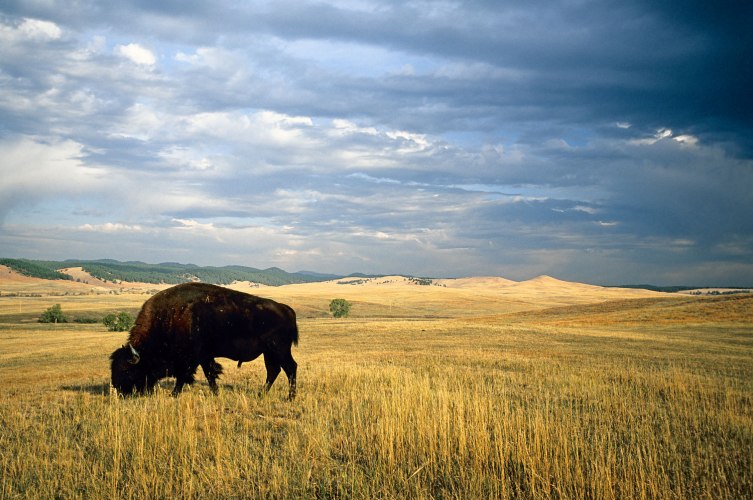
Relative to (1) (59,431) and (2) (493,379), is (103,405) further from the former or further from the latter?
(2) (493,379)

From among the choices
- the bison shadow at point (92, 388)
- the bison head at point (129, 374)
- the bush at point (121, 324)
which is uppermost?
the bison head at point (129, 374)

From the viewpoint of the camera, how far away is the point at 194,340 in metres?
11.2

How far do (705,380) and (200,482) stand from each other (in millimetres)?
14668

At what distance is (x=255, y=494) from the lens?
206 inches

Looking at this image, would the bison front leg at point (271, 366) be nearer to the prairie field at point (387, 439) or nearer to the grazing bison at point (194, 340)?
the grazing bison at point (194, 340)

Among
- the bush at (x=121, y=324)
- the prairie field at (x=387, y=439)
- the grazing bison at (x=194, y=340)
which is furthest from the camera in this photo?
the bush at (x=121, y=324)

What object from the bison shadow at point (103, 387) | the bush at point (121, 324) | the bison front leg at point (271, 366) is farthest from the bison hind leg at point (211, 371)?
the bush at point (121, 324)

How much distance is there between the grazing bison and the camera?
1116 cm

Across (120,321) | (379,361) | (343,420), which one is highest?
(343,420)

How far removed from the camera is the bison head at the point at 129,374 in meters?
11.0

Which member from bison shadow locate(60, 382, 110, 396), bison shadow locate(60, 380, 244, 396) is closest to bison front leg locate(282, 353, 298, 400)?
bison shadow locate(60, 380, 244, 396)

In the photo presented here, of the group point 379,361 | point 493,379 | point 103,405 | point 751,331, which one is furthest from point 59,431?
point 751,331

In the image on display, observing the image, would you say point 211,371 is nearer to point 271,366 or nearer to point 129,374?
point 271,366

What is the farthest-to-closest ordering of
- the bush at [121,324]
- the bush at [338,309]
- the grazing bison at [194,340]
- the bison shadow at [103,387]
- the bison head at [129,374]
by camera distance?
the bush at [338,309], the bush at [121,324], the bison shadow at [103,387], the grazing bison at [194,340], the bison head at [129,374]
